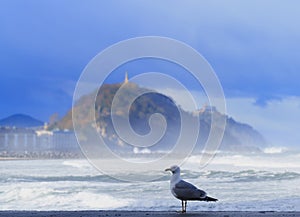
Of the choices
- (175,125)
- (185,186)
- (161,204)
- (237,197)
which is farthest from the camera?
(175,125)

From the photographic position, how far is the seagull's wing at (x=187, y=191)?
781 cm

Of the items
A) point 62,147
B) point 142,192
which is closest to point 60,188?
point 142,192

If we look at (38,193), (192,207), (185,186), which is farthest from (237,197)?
(185,186)

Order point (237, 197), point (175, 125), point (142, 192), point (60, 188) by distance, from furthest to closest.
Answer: point (175, 125)
point (60, 188)
point (142, 192)
point (237, 197)

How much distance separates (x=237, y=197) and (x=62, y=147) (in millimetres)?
64568

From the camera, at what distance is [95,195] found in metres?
16.3

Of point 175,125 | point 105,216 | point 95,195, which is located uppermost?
point 175,125

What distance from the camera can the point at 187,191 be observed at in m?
7.82

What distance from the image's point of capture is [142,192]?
16.3 meters

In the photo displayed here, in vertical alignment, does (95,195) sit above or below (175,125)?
below

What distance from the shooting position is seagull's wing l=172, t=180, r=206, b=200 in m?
7.81

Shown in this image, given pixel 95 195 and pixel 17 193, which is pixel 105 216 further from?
pixel 17 193

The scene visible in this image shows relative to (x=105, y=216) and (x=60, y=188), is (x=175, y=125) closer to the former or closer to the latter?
(x=60, y=188)

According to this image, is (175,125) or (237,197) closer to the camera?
Answer: (237,197)
